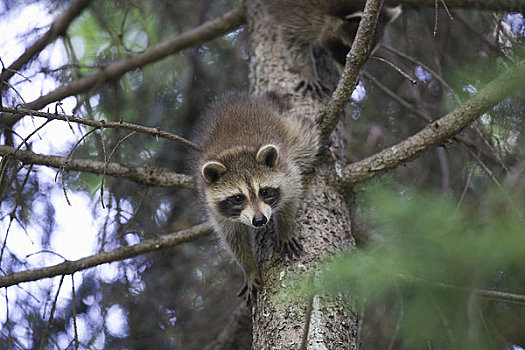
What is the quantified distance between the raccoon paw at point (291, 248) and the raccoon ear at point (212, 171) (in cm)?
67

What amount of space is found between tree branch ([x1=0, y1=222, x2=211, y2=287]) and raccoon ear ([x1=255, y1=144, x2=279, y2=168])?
635 millimetres

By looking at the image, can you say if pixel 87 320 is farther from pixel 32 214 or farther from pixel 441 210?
pixel 441 210

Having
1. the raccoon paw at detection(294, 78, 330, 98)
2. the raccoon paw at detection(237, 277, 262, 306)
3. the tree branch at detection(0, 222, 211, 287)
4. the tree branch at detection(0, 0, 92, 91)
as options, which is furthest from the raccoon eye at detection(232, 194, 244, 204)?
the tree branch at detection(0, 0, 92, 91)

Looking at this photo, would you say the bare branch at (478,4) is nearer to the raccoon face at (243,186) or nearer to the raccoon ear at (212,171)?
the raccoon face at (243,186)

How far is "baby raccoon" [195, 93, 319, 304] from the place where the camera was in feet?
10.7

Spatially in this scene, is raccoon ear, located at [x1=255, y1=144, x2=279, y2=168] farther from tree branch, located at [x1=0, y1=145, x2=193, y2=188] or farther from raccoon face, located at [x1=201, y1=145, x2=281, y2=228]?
tree branch, located at [x1=0, y1=145, x2=193, y2=188]

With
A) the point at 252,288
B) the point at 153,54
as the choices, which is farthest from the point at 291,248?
the point at 153,54

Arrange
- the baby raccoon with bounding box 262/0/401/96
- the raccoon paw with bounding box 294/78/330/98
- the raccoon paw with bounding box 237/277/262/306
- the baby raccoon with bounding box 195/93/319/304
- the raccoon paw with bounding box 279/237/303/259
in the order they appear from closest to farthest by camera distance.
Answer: the raccoon paw with bounding box 279/237/303/259 → the raccoon paw with bounding box 237/277/262/306 → the baby raccoon with bounding box 195/93/319/304 → the raccoon paw with bounding box 294/78/330/98 → the baby raccoon with bounding box 262/0/401/96

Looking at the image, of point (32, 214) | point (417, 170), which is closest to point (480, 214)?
point (417, 170)

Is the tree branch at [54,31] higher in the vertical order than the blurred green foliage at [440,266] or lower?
higher

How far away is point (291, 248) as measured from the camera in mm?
3068

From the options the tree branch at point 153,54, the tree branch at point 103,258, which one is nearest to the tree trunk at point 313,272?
the tree branch at point 103,258

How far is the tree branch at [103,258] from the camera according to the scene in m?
3.29

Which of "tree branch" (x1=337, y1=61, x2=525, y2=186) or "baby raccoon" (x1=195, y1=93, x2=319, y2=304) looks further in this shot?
"baby raccoon" (x1=195, y1=93, x2=319, y2=304)
